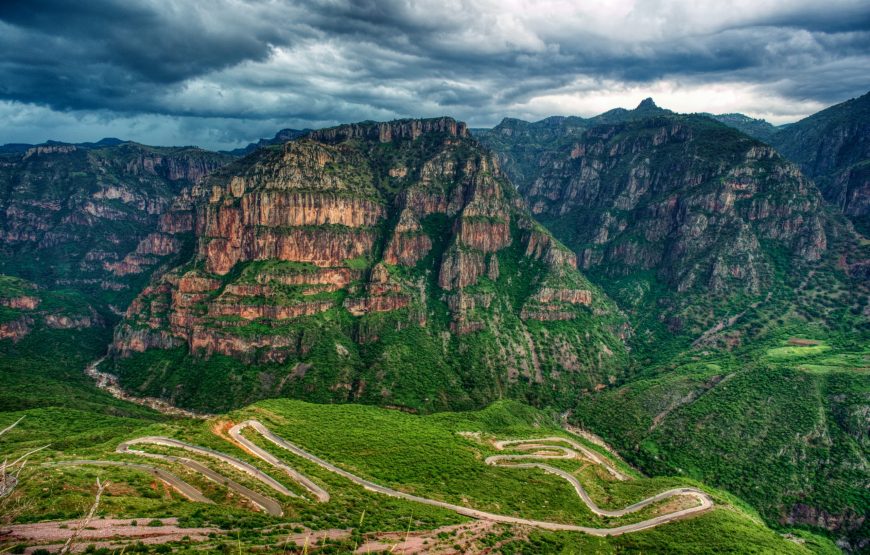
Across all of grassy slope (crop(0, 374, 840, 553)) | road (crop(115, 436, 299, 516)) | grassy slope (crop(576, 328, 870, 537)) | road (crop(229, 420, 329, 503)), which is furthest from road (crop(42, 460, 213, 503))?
grassy slope (crop(576, 328, 870, 537))

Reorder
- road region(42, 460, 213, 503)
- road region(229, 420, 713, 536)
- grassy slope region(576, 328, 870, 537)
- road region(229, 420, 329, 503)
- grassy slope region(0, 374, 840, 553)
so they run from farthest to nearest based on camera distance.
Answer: grassy slope region(576, 328, 870, 537)
road region(229, 420, 713, 536)
road region(229, 420, 329, 503)
road region(42, 460, 213, 503)
grassy slope region(0, 374, 840, 553)

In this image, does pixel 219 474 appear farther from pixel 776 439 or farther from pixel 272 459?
pixel 776 439

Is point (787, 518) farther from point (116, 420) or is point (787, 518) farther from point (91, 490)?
point (116, 420)

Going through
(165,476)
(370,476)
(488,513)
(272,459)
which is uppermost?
(165,476)

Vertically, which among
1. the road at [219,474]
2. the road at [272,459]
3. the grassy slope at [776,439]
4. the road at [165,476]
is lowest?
the grassy slope at [776,439]

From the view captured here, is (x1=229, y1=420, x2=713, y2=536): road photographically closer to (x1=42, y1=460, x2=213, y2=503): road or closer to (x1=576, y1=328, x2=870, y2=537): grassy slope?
(x1=42, y1=460, x2=213, y2=503): road

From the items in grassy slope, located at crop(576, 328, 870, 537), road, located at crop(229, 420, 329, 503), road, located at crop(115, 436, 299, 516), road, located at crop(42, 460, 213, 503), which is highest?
road, located at crop(42, 460, 213, 503)

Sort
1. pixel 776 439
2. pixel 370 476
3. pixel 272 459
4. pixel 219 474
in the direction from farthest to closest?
pixel 776 439
pixel 370 476
pixel 272 459
pixel 219 474

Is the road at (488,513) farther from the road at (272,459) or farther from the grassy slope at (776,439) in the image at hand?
the grassy slope at (776,439)

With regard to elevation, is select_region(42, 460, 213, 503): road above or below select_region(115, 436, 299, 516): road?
above

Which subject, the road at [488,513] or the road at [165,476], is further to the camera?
the road at [488,513]

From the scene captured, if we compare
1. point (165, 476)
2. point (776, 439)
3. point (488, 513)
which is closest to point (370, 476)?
point (488, 513)

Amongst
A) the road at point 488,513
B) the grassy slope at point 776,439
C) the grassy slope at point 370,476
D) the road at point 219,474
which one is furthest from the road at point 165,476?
the grassy slope at point 776,439

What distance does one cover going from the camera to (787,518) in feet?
494
